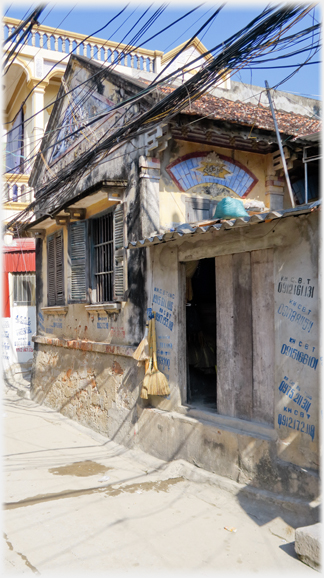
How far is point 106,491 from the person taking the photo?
225 inches

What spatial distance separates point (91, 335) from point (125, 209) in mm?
2581

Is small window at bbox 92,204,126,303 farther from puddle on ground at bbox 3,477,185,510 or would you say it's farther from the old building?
puddle on ground at bbox 3,477,185,510

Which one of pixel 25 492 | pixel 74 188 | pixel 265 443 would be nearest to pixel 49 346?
pixel 74 188

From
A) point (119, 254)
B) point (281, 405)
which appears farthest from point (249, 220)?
point (119, 254)

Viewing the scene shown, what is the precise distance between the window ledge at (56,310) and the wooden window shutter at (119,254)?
2.56 m

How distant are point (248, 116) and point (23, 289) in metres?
9.46

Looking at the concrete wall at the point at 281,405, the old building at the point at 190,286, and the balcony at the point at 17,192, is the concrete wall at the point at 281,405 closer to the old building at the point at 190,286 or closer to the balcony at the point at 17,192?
the old building at the point at 190,286

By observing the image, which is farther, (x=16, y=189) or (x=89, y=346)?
(x=16, y=189)

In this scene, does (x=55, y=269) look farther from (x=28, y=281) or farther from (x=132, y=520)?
(x=132, y=520)

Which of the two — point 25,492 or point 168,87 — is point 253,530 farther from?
point 168,87

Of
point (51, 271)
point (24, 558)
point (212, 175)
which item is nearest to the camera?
point (24, 558)

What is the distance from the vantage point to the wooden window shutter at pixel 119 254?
25.0 feet

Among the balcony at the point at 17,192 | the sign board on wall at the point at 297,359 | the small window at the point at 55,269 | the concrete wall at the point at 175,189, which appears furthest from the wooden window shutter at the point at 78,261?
the balcony at the point at 17,192

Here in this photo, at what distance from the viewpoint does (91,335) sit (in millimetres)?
8875
